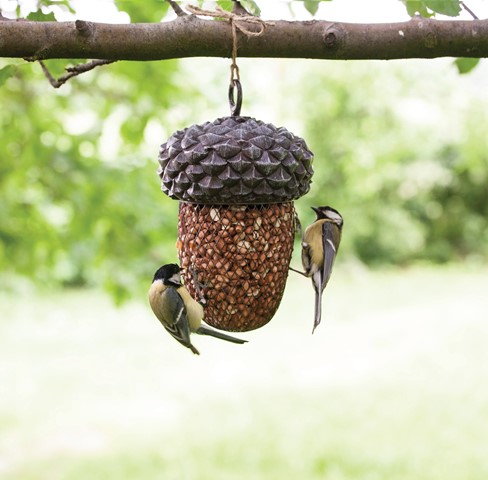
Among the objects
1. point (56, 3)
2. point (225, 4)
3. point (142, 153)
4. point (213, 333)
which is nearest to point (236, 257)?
point (213, 333)

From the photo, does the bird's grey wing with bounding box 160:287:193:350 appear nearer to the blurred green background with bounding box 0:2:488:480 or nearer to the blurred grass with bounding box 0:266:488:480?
the blurred green background with bounding box 0:2:488:480

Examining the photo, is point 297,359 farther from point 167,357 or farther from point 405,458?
point 405,458

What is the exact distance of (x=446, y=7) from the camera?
6.21 ft

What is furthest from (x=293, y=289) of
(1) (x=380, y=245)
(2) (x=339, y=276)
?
(1) (x=380, y=245)

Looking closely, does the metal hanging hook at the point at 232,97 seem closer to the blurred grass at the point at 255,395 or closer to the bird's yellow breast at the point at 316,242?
the bird's yellow breast at the point at 316,242

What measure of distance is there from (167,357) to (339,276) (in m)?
5.67

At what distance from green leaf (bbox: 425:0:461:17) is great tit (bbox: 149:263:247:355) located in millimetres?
890

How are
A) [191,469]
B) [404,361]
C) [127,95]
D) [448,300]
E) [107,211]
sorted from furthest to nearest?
[448,300]
[404,361]
[191,469]
[127,95]
[107,211]

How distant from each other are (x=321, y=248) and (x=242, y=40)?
2.14 ft

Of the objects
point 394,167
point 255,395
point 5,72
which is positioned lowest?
point 255,395

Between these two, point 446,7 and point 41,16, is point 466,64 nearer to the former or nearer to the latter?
point 446,7

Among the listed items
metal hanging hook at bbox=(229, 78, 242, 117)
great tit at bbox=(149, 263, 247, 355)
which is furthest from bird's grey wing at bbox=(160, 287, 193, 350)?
metal hanging hook at bbox=(229, 78, 242, 117)

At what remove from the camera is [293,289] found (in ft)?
45.2

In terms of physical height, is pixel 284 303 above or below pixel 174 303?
below
